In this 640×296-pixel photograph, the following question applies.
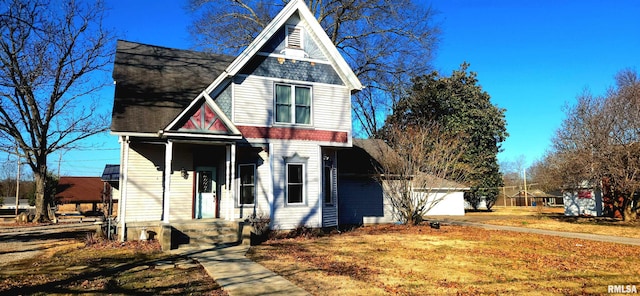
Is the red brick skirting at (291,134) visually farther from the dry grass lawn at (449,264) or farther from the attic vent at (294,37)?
the dry grass lawn at (449,264)

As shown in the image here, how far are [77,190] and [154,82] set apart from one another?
109 ft

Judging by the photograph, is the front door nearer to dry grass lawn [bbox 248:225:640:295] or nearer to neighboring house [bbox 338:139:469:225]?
dry grass lawn [bbox 248:225:640:295]

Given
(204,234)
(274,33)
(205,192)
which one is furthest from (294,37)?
(204,234)

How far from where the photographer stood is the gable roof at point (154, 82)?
14219 mm

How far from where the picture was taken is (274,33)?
15.9 meters

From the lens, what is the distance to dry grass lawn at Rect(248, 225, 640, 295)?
746 cm

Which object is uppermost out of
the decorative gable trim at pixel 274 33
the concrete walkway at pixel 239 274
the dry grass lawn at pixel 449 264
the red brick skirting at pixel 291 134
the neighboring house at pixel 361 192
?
the decorative gable trim at pixel 274 33

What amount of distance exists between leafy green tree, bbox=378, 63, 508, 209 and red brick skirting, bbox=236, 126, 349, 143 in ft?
72.4

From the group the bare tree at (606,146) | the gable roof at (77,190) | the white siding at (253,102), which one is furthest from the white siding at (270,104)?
the gable roof at (77,190)

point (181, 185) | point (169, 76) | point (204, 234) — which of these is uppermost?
point (169, 76)

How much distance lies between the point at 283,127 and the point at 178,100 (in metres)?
4.03

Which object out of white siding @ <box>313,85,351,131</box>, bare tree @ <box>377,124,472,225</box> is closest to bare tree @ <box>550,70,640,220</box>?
bare tree @ <box>377,124,472,225</box>

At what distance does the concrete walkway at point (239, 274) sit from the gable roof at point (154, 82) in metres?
5.05

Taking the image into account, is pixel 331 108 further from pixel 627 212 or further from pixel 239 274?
pixel 627 212
